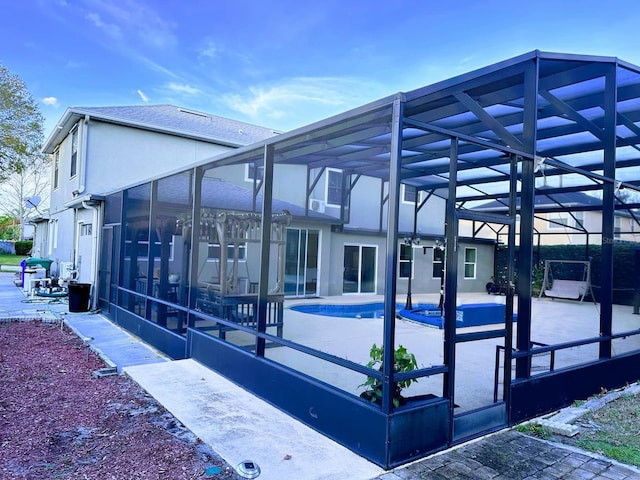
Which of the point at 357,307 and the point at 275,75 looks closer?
the point at 357,307

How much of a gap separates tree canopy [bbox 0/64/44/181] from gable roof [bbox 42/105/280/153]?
20.1 feet

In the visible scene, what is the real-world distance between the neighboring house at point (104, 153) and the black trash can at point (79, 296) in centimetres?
53

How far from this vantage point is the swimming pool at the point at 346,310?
419 inches

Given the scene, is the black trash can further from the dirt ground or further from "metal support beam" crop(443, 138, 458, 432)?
"metal support beam" crop(443, 138, 458, 432)

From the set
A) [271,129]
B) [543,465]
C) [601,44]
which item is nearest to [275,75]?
[271,129]

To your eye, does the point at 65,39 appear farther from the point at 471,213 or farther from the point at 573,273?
the point at 573,273

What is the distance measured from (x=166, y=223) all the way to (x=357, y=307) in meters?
6.41

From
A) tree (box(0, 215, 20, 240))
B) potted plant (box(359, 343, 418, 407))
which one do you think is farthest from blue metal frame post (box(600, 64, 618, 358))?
tree (box(0, 215, 20, 240))

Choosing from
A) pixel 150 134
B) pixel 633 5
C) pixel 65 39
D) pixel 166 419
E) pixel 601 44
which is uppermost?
pixel 65 39

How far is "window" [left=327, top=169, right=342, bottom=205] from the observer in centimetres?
1441

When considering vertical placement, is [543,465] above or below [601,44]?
below

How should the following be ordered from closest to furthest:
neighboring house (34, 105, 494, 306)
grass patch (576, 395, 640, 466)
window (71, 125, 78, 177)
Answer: grass patch (576, 395, 640, 466) → neighboring house (34, 105, 494, 306) → window (71, 125, 78, 177)

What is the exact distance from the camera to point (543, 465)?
3.06 meters

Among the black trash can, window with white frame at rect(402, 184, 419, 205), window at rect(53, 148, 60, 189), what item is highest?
window at rect(53, 148, 60, 189)
